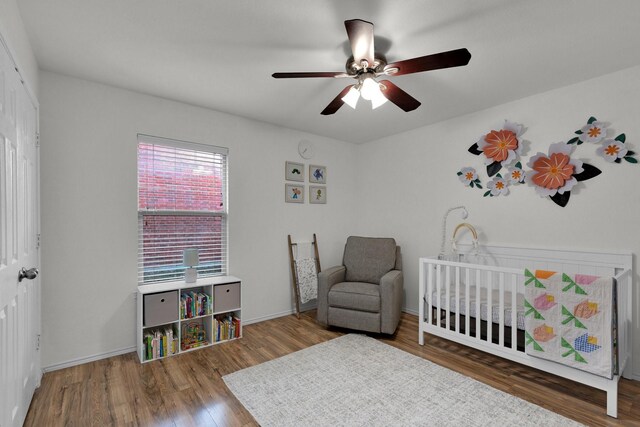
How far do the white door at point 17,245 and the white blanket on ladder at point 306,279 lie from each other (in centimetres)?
240

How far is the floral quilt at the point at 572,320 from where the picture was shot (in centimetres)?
188

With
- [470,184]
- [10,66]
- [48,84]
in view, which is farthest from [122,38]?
[470,184]

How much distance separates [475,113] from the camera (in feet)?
10.8

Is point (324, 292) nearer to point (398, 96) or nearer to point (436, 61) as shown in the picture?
point (398, 96)

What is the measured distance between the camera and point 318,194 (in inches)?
164

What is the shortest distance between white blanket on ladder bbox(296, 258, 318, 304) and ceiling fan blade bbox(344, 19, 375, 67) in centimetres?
257

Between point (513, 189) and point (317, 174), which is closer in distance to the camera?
point (513, 189)

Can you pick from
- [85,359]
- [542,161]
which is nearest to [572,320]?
[542,161]

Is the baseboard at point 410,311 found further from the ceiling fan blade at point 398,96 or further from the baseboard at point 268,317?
the ceiling fan blade at point 398,96

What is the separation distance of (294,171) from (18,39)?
103 inches

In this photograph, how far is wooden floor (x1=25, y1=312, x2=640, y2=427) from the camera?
189cm

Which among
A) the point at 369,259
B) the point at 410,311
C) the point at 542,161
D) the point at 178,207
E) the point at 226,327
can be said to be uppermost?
the point at 542,161

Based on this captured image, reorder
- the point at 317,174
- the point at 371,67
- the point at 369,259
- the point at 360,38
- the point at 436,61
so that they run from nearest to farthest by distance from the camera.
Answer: the point at 360,38, the point at 436,61, the point at 371,67, the point at 369,259, the point at 317,174

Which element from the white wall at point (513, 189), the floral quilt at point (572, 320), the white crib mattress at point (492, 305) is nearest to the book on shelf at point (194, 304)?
the white crib mattress at point (492, 305)
